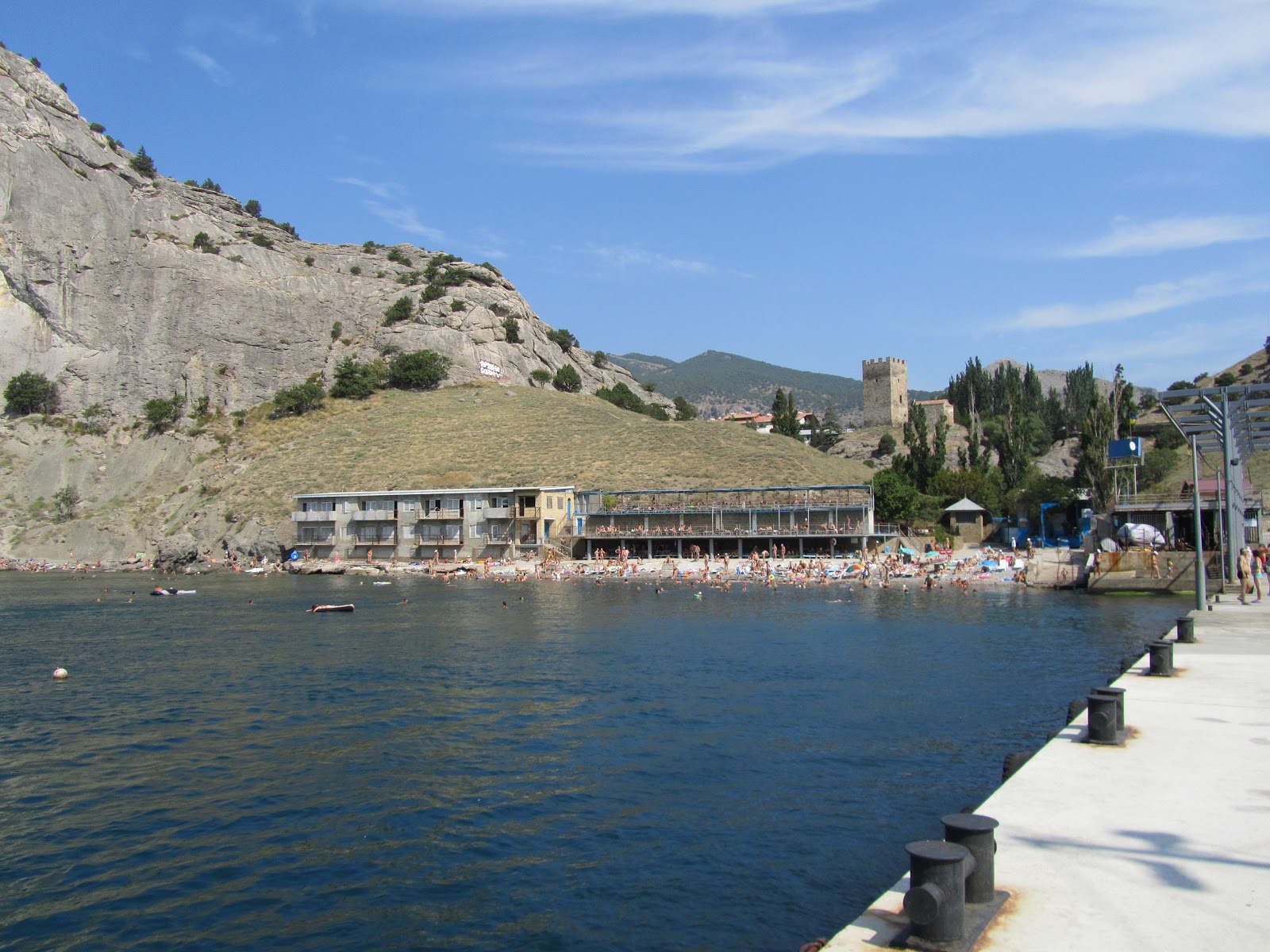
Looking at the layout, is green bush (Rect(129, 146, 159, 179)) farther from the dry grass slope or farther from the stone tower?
the stone tower

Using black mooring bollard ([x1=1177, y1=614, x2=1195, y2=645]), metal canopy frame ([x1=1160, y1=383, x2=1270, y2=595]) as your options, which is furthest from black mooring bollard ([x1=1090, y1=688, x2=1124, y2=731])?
metal canopy frame ([x1=1160, y1=383, x2=1270, y2=595])

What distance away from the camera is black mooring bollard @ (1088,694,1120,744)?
12641mm

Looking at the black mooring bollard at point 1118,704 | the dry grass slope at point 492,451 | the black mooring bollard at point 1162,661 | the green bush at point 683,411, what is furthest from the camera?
the green bush at point 683,411

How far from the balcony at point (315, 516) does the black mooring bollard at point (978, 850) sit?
288ft

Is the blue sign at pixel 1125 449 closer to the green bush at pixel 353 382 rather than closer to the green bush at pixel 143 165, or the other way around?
the green bush at pixel 353 382

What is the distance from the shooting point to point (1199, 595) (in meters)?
27.6

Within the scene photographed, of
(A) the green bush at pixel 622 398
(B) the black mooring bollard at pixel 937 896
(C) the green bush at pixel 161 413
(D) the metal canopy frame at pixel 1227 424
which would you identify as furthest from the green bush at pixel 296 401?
(B) the black mooring bollard at pixel 937 896

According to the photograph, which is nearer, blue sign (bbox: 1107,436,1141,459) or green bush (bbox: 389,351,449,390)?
blue sign (bbox: 1107,436,1141,459)

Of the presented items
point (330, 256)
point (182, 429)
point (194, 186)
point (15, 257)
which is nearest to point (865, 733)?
point (182, 429)

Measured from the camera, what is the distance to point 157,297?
119 metres

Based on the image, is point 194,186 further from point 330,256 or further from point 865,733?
point 865,733

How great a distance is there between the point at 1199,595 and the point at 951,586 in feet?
105

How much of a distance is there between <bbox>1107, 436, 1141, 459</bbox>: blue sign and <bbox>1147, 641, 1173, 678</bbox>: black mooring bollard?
5911cm

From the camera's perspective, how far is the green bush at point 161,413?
110 metres
